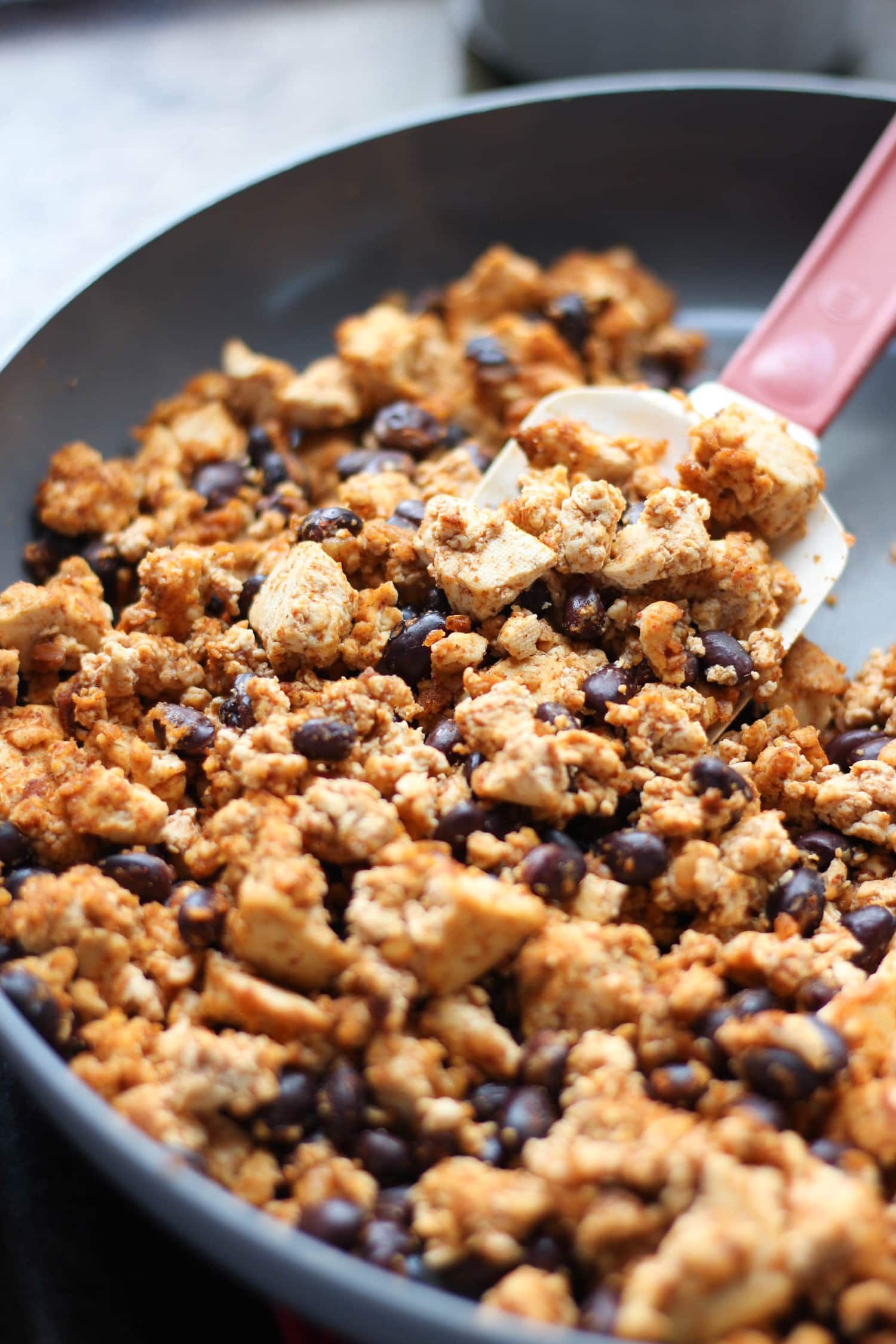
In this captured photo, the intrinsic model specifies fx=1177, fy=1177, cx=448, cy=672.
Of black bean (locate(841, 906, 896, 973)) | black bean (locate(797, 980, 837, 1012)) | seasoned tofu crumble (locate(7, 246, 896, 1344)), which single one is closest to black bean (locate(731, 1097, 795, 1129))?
seasoned tofu crumble (locate(7, 246, 896, 1344))

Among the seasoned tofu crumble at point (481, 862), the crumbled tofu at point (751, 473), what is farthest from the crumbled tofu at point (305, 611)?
the crumbled tofu at point (751, 473)

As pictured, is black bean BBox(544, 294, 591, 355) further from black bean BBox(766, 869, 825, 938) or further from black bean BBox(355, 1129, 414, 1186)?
black bean BBox(355, 1129, 414, 1186)

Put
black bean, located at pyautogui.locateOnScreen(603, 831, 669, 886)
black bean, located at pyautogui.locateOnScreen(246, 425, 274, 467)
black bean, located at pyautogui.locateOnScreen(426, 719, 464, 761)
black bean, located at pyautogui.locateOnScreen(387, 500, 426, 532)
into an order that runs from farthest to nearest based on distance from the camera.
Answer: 1. black bean, located at pyautogui.locateOnScreen(246, 425, 274, 467)
2. black bean, located at pyautogui.locateOnScreen(387, 500, 426, 532)
3. black bean, located at pyautogui.locateOnScreen(426, 719, 464, 761)
4. black bean, located at pyautogui.locateOnScreen(603, 831, 669, 886)

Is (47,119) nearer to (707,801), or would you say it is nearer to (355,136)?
(355,136)

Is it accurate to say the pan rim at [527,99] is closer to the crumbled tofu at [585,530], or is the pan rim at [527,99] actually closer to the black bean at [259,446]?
the black bean at [259,446]

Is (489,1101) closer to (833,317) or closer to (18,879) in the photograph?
(18,879)

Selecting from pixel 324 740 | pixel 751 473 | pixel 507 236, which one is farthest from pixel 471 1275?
pixel 507 236
